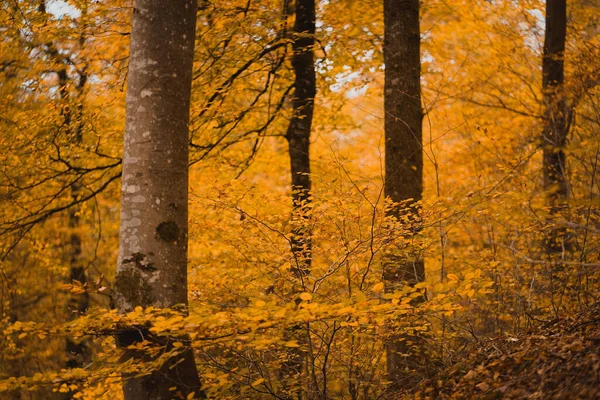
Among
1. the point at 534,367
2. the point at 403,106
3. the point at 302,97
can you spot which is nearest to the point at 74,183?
the point at 302,97

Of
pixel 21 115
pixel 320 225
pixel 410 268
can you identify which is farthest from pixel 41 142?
pixel 410 268

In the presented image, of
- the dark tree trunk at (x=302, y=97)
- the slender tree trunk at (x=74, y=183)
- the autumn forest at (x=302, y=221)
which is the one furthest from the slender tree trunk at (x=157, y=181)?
the dark tree trunk at (x=302, y=97)

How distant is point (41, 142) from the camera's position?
23.5 ft

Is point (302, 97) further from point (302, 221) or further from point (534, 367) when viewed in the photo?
point (534, 367)

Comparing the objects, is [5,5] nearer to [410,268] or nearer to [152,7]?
[152,7]

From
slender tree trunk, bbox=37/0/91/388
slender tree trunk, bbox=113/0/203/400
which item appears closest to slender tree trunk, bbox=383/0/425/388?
slender tree trunk, bbox=113/0/203/400

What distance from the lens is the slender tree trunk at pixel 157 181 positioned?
12.6ft

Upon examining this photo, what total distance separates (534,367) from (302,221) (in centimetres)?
248

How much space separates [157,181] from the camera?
396cm

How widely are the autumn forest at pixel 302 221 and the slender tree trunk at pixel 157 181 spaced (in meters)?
0.02

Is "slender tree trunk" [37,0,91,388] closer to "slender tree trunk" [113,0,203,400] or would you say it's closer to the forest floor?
"slender tree trunk" [113,0,203,400]

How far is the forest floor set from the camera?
270 cm

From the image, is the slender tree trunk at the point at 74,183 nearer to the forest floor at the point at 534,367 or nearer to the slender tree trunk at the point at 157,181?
the slender tree trunk at the point at 157,181

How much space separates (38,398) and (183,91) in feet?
38.0
